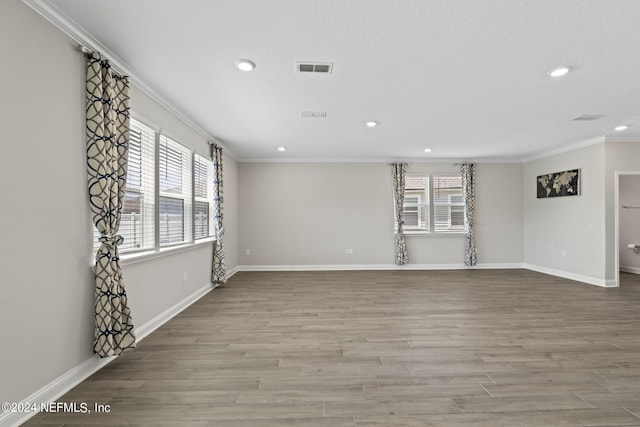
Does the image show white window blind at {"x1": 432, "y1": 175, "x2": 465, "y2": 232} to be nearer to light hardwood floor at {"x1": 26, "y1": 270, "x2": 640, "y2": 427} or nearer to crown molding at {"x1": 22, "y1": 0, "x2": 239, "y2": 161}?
light hardwood floor at {"x1": 26, "y1": 270, "x2": 640, "y2": 427}

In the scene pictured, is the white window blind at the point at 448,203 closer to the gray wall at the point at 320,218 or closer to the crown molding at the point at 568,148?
the gray wall at the point at 320,218

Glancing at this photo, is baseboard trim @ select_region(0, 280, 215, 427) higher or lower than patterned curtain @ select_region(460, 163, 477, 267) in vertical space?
lower

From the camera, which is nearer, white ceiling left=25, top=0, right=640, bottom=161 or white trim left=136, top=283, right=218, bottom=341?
white ceiling left=25, top=0, right=640, bottom=161

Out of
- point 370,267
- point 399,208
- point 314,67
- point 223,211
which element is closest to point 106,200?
point 314,67

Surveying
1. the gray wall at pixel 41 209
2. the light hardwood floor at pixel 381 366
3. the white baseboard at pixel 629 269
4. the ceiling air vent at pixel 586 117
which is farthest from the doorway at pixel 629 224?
the gray wall at pixel 41 209

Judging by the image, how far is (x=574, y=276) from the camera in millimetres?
5691

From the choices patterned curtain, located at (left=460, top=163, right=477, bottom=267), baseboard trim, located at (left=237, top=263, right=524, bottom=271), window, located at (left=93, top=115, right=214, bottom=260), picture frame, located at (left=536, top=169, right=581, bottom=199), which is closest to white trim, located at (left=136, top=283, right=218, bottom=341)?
window, located at (left=93, top=115, right=214, bottom=260)

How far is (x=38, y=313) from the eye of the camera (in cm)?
185

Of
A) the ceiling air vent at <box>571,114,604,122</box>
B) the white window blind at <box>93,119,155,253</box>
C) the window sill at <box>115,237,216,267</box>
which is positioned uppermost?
the ceiling air vent at <box>571,114,604,122</box>

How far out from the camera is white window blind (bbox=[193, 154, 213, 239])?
4688 millimetres

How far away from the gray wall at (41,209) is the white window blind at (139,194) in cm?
65

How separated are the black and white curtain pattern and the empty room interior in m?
0.02

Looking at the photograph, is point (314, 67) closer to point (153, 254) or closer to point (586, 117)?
point (153, 254)

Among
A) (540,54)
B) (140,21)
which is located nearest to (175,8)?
(140,21)
